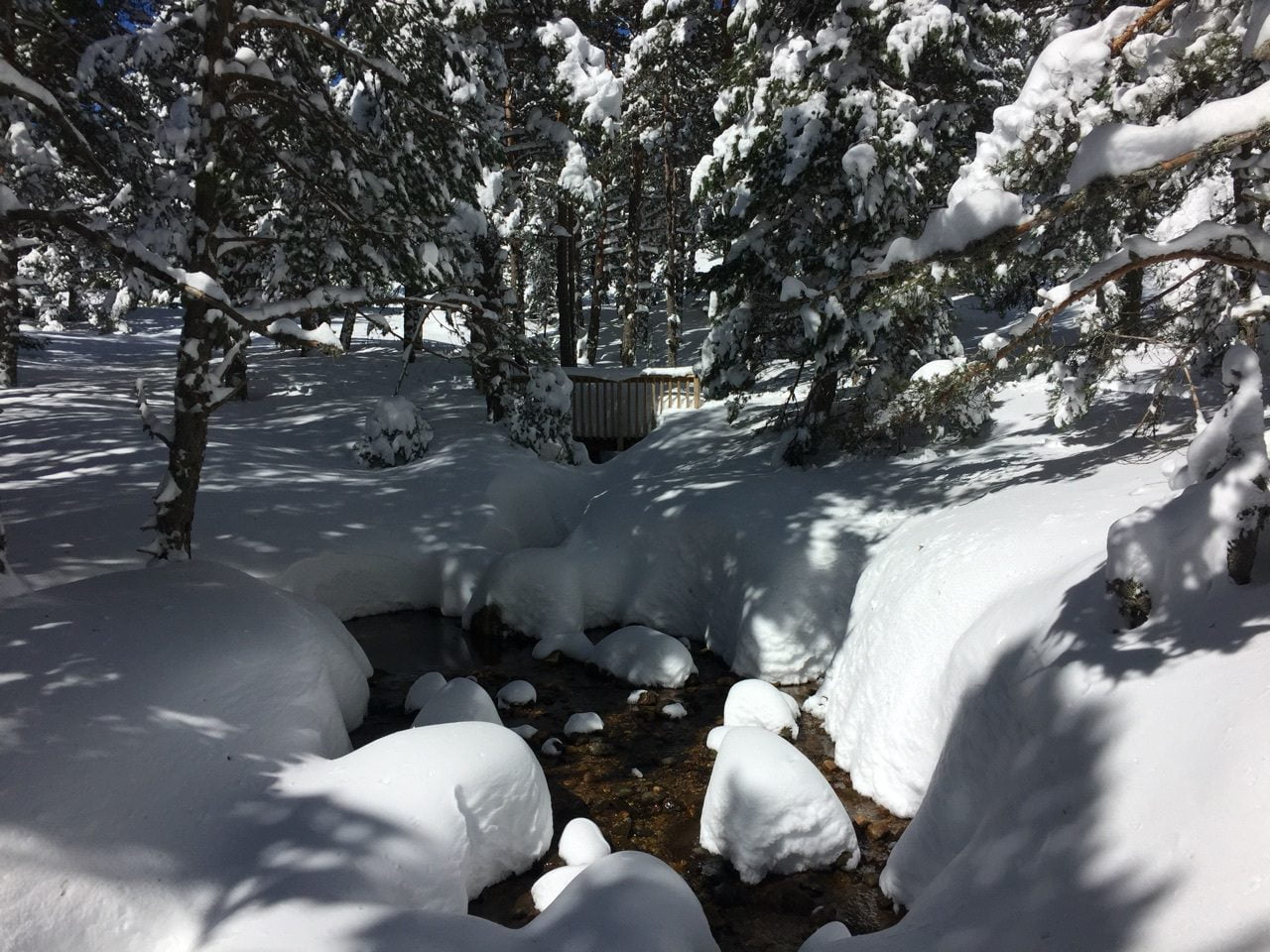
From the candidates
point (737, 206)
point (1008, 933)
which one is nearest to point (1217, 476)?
point (1008, 933)

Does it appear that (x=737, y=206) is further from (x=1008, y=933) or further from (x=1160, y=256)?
(x=1008, y=933)

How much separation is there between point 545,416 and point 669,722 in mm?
6313

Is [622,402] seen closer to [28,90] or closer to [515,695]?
[515,695]

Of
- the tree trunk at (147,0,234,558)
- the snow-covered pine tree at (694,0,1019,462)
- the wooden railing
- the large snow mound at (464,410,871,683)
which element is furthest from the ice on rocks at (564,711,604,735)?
the wooden railing

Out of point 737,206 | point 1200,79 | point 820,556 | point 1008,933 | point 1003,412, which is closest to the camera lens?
point 1008,933

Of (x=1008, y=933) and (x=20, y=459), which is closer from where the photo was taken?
(x=1008, y=933)

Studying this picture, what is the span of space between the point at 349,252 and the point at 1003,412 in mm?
9138

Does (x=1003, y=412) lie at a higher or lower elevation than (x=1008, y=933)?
higher

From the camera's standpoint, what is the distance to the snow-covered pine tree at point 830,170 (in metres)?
8.54

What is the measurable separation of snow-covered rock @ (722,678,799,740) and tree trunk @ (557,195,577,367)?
33.0 feet

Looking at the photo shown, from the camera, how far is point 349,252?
7.62 metres

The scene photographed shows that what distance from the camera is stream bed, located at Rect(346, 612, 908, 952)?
5082 millimetres

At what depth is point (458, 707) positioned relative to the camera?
6.86 meters

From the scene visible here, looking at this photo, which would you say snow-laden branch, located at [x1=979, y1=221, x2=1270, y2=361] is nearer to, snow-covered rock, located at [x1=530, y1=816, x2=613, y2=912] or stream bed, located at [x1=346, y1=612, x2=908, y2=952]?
stream bed, located at [x1=346, y1=612, x2=908, y2=952]
